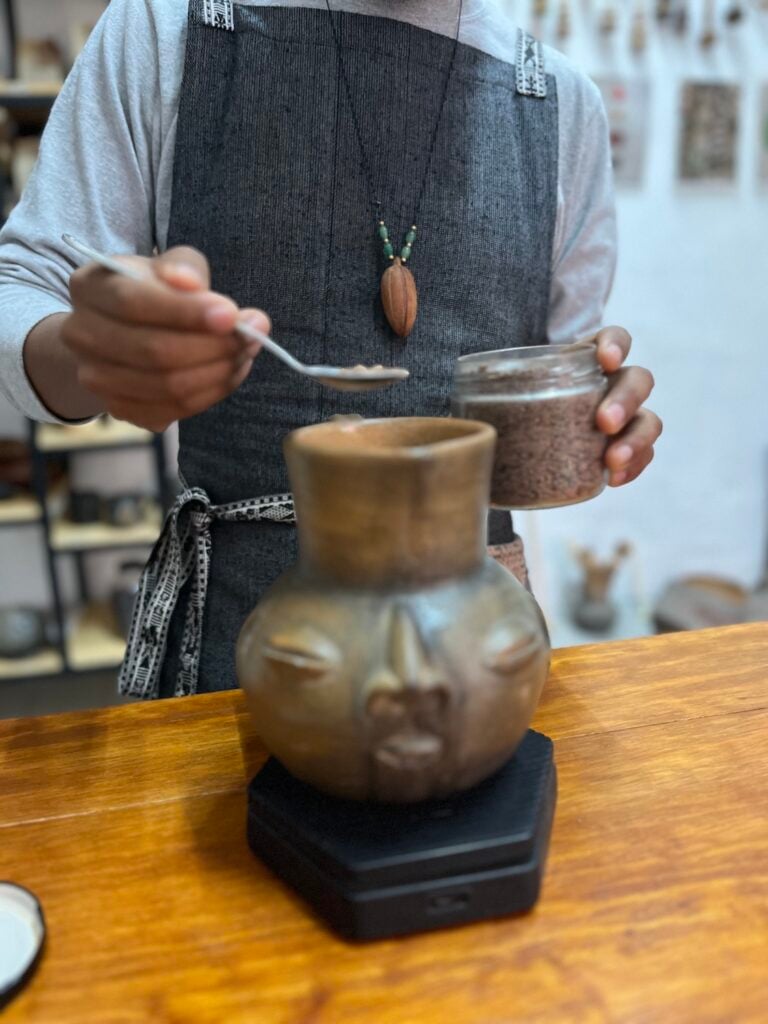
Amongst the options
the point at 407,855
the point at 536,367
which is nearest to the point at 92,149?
the point at 536,367

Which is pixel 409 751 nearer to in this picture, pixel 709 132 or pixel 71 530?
pixel 71 530

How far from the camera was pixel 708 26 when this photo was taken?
2516mm

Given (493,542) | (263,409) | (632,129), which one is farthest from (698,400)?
(263,409)

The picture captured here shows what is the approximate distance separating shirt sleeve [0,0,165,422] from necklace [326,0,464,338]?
0.75 ft

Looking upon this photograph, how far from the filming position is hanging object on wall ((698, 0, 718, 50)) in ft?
8.20

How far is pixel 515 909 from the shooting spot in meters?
0.61

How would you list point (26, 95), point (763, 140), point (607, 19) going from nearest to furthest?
point (26, 95)
point (607, 19)
point (763, 140)

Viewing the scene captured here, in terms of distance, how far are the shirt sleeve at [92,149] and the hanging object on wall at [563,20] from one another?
70.1 inches

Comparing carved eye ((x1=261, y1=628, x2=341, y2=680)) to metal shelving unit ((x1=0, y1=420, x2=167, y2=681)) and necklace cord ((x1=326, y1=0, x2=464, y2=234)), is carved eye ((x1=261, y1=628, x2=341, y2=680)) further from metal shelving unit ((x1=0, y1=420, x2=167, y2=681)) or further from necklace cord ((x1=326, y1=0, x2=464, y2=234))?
metal shelving unit ((x1=0, y1=420, x2=167, y2=681))

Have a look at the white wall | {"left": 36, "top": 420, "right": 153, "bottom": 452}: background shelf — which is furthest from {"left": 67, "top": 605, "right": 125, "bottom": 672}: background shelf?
the white wall

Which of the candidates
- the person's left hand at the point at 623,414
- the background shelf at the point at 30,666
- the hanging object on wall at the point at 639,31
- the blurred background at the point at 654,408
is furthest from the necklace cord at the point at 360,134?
the background shelf at the point at 30,666

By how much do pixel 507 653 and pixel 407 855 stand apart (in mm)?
154

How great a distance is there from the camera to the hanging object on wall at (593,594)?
2693 millimetres

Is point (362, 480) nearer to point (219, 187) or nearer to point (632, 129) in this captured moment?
point (219, 187)
